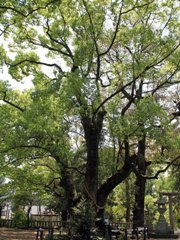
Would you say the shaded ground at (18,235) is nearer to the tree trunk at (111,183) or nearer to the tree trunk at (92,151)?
the tree trunk at (111,183)

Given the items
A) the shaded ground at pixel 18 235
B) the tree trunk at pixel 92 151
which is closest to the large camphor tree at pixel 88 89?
the tree trunk at pixel 92 151

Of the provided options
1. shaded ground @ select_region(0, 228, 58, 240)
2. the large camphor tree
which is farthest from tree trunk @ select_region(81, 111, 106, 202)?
shaded ground @ select_region(0, 228, 58, 240)

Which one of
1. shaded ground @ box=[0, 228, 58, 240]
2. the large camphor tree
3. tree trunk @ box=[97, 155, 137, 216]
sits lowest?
shaded ground @ box=[0, 228, 58, 240]

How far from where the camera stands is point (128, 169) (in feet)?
42.8

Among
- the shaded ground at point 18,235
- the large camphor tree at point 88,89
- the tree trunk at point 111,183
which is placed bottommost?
the shaded ground at point 18,235

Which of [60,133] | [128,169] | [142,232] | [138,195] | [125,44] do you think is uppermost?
[125,44]

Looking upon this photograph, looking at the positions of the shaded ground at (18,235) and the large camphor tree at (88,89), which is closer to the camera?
the large camphor tree at (88,89)

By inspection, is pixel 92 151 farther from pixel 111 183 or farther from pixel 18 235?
pixel 18 235

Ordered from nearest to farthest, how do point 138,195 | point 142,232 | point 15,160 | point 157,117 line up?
point 157,117
point 15,160
point 142,232
point 138,195

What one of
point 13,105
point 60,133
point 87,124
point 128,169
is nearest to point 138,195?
point 128,169

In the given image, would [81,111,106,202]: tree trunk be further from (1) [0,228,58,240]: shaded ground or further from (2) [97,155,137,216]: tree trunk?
(1) [0,228,58,240]: shaded ground

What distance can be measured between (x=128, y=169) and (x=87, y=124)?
2615 millimetres

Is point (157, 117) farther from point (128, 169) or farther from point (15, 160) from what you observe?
point (15, 160)

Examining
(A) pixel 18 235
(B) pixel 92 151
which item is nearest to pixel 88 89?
(B) pixel 92 151
